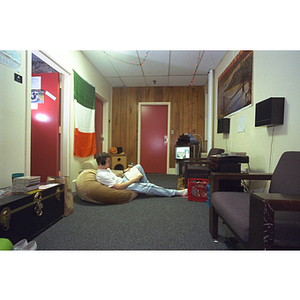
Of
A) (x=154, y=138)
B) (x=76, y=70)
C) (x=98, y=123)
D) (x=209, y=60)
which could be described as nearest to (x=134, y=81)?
(x=98, y=123)

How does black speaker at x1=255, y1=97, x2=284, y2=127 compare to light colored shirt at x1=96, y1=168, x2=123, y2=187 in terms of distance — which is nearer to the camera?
black speaker at x1=255, y1=97, x2=284, y2=127

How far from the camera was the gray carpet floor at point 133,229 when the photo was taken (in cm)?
137

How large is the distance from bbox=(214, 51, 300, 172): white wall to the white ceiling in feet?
5.19

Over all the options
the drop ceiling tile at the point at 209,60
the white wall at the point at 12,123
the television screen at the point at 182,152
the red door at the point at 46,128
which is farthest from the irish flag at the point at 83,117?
the drop ceiling tile at the point at 209,60

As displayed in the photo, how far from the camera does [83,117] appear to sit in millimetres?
3373

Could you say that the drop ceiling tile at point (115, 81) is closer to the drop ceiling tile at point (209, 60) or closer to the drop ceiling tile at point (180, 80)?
the drop ceiling tile at point (180, 80)

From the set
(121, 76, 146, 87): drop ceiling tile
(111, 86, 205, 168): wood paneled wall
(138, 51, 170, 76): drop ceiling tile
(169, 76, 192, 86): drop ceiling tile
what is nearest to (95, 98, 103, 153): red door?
(111, 86, 205, 168): wood paneled wall

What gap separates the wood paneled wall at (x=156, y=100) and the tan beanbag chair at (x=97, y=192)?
2.97m

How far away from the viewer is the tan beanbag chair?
7.55 feet

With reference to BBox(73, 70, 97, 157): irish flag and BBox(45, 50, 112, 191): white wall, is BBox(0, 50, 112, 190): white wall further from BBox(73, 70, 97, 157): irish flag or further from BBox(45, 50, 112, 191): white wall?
BBox(73, 70, 97, 157): irish flag
